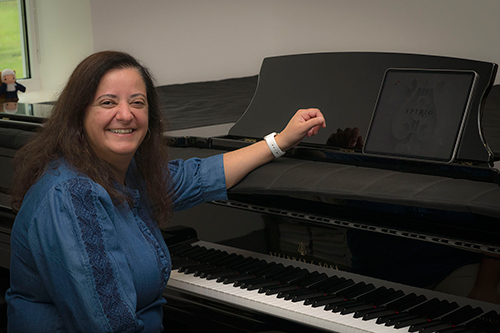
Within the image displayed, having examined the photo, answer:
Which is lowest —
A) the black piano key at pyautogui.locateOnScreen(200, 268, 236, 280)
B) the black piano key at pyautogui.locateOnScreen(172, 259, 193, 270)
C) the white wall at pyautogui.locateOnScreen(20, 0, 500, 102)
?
the black piano key at pyautogui.locateOnScreen(172, 259, 193, 270)

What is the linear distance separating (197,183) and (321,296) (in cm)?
46

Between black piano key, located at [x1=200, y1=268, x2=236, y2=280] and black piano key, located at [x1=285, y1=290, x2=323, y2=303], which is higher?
black piano key, located at [x1=285, y1=290, x2=323, y2=303]

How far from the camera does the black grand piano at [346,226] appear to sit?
51.6 inches

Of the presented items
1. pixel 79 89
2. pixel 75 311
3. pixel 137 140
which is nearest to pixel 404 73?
pixel 137 140

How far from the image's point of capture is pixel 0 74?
10.7ft

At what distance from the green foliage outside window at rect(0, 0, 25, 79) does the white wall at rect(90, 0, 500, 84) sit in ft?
2.09

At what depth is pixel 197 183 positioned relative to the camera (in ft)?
5.41

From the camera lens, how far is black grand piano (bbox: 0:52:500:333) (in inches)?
51.6

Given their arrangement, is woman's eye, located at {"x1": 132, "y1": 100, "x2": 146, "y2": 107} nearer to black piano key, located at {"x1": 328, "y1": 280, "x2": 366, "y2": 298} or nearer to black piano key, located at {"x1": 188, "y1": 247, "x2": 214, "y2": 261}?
black piano key, located at {"x1": 188, "y1": 247, "x2": 214, "y2": 261}

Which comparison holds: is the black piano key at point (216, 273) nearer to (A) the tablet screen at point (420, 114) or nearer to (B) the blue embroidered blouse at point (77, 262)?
(B) the blue embroidered blouse at point (77, 262)

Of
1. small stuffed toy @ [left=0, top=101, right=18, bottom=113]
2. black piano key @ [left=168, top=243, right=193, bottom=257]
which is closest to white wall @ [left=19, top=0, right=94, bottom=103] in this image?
small stuffed toy @ [left=0, top=101, right=18, bottom=113]

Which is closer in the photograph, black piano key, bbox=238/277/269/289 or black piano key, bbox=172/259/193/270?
black piano key, bbox=238/277/269/289

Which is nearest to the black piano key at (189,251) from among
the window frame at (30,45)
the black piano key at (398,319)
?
the black piano key at (398,319)

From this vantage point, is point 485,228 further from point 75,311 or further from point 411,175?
point 75,311
